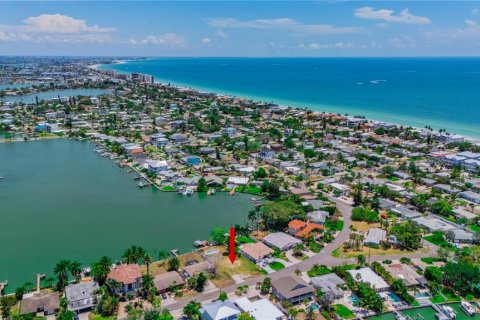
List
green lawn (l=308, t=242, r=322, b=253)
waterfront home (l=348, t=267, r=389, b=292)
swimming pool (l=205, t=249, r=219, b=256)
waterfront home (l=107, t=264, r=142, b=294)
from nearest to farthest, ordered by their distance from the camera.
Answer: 1. waterfront home (l=107, t=264, r=142, b=294)
2. waterfront home (l=348, t=267, r=389, b=292)
3. swimming pool (l=205, t=249, r=219, b=256)
4. green lawn (l=308, t=242, r=322, b=253)

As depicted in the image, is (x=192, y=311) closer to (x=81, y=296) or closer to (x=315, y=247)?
(x=81, y=296)

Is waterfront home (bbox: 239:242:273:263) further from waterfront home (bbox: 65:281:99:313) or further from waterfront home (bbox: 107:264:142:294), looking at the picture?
waterfront home (bbox: 65:281:99:313)

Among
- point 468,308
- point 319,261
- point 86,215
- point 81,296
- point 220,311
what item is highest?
point 220,311

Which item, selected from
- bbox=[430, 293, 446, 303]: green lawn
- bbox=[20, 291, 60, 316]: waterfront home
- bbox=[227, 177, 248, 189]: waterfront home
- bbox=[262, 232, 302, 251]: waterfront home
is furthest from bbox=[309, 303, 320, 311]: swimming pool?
bbox=[227, 177, 248, 189]: waterfront home

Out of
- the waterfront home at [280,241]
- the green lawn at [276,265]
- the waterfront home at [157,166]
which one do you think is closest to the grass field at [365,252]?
the waterfront home at [280,241]

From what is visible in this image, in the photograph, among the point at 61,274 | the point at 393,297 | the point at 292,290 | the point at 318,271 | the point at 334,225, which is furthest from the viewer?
the point at 334,225

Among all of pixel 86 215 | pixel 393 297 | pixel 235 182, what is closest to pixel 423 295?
pixel 393 297

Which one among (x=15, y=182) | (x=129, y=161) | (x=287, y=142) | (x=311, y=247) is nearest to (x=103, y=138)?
(x=129, y=161)

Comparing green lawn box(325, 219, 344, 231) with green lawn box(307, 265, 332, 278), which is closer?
green lawn box(307, 265, 332, 278)
